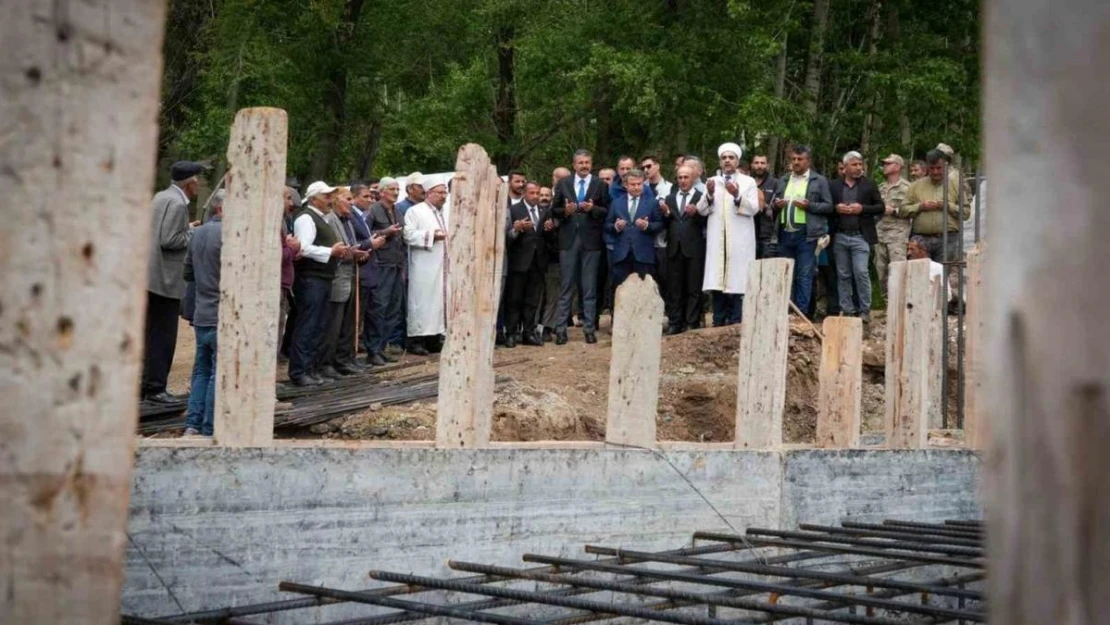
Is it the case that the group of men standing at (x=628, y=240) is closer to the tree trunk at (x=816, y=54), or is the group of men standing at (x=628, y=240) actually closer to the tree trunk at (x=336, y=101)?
the tree trunk at (x=816, y=54)

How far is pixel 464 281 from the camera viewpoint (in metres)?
6.95

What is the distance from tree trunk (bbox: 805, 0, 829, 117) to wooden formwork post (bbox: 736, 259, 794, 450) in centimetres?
1681

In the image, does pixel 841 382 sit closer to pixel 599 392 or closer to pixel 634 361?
pixel 634 361

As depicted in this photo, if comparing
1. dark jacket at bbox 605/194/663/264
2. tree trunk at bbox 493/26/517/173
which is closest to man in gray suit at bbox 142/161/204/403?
dark jacket at bbox 605/194/663/264

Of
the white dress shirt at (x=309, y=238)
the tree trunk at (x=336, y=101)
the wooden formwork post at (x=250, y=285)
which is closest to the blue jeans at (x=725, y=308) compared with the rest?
the white dress shirt at (x=309, y=238)

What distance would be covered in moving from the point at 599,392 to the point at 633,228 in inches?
70.6

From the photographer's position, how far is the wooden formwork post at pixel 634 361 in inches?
294

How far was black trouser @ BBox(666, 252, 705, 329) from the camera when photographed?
15.8m

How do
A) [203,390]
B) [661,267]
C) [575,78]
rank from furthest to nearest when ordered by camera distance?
[575,78]
[661,267]
[203,390]

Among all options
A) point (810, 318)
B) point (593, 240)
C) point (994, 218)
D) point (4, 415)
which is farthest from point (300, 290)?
point (994, 218)

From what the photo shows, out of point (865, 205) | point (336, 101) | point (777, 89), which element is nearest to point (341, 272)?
point (865, 205)

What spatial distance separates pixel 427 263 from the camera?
51.8 ft

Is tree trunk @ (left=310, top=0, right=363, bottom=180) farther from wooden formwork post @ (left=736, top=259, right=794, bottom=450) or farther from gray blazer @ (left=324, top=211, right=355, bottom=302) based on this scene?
wooden formwork post @ (left=736, top=259, right=794, bottom=450)

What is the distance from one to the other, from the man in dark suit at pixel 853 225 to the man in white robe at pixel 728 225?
83cm
